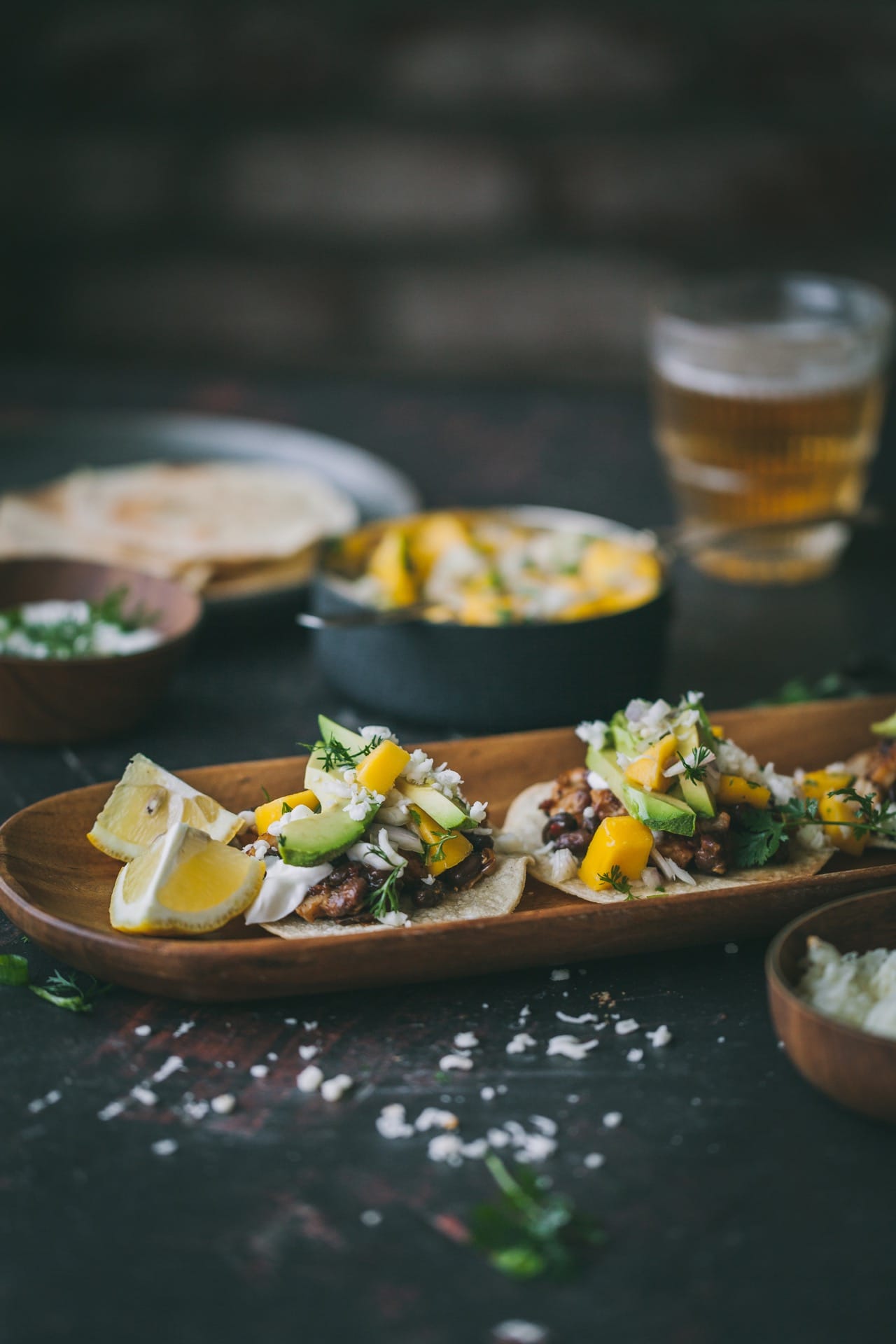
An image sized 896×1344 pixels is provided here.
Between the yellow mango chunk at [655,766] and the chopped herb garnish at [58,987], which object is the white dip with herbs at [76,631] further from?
the yellow mango chunk at [655,766]

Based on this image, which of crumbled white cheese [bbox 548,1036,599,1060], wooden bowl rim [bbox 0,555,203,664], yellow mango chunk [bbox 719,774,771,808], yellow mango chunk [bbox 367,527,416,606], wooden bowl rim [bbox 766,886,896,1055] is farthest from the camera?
yellow mango chunk [bbox 367,527,416,606]

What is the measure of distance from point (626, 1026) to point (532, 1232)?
1.20 ft

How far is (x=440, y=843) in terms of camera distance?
167 centimetres

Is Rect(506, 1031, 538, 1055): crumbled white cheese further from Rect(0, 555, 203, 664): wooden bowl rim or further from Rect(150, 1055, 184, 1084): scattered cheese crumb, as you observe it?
Rect(0, 555, 203, 664): wooden bowl rim

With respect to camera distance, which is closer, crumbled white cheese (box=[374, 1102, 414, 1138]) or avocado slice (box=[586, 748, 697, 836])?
crumbled white cheese (box=[374, 1102, 414, 1138])

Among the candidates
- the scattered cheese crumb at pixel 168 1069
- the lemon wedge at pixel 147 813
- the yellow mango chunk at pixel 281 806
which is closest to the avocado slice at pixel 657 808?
the yellow mango chunk at pixel 281 806

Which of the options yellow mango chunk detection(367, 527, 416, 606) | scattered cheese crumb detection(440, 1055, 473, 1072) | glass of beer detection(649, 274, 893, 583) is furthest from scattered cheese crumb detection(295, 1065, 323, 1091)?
glass of beer detection(649, 274, 893, 583)

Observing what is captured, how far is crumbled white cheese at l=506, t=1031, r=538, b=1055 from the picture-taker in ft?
5.16

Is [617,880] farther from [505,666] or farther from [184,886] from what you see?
[505,666]

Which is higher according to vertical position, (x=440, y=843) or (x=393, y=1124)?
(x=440, y=843)

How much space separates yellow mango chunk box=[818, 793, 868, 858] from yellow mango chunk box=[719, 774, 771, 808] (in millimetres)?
78

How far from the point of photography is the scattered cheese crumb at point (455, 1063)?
1.54m

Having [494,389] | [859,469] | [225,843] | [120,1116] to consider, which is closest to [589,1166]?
[120,1116]

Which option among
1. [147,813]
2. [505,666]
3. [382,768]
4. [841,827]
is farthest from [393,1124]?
[505,666]
